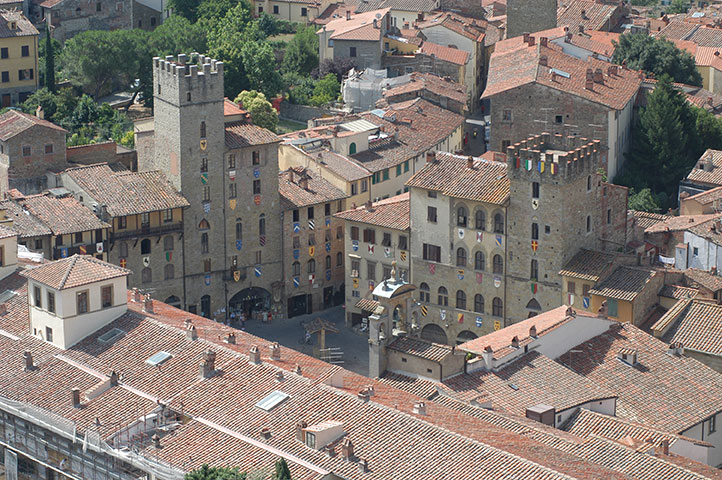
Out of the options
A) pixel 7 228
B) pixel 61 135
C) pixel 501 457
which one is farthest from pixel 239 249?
pixel 501 457

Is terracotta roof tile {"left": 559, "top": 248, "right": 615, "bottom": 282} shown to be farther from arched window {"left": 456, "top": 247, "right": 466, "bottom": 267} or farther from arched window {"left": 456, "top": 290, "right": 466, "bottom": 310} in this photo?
arched window {"left": 456, "top": 290, "right": 466, "bottom": 310}

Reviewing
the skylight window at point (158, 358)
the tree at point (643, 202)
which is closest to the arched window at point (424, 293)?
the tree at point (643, 202)

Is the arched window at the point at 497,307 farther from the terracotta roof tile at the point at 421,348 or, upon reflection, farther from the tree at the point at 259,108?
the tree at the point at 259,108

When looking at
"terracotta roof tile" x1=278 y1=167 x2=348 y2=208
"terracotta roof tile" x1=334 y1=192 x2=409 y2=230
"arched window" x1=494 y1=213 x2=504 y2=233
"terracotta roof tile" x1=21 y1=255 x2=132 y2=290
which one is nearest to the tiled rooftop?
"arched window" x1=494 y1=213 x2=504 y2=233

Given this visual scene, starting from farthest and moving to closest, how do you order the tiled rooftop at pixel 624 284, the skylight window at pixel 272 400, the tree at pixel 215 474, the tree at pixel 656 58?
the tree at pixel 656 58 < the tiled rooftop at pixel 624 284 < the skylight window at pixel 272 400 < the tree at pixel 215 474

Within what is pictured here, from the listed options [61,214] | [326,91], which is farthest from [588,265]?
[326,91]

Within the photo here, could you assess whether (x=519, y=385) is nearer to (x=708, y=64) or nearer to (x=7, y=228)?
(x=7, y=228)

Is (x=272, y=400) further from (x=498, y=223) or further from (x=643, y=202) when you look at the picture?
(x=643, y=202)
